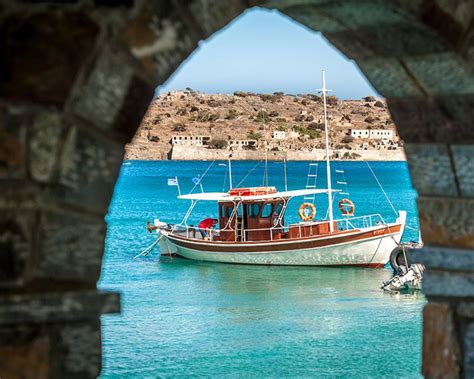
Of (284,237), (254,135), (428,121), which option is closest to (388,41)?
(428,121)

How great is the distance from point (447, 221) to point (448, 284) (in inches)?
9.1

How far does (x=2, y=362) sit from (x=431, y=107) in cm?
170

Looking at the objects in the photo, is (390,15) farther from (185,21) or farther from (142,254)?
(142,254)

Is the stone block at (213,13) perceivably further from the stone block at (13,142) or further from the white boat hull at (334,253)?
the white boat hull at (334,253)

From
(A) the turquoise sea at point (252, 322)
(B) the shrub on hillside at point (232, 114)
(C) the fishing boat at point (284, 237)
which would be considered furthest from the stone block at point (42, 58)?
(B) the shrub on hillside at point (232, 114)

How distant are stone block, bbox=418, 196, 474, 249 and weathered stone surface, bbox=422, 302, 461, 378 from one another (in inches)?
9.4

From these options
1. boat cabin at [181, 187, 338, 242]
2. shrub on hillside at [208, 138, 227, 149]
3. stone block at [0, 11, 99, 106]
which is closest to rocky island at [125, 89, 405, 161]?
shrub on hillside at [208, 138, 227, 149]

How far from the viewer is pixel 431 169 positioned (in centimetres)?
330

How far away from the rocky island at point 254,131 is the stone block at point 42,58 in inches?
4137

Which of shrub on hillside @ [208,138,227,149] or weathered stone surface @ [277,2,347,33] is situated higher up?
shrub on hillside @ [208,138,227,149]

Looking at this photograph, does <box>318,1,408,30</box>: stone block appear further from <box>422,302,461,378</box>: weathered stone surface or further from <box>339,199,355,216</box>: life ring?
<box>339,199,355,216</box>: life ring

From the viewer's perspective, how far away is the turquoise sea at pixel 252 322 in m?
15.3

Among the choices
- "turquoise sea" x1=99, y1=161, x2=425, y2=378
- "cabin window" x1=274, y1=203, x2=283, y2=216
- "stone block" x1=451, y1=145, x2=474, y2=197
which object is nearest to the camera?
"stone block" x1=451, y1=145, x2=474, y2=197

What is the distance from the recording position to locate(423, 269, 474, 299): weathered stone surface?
10.5ft
